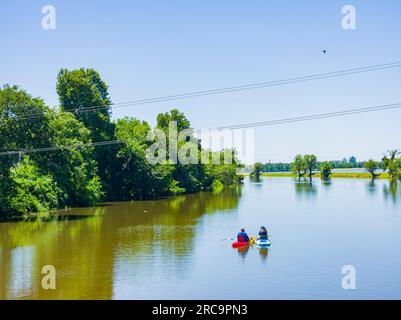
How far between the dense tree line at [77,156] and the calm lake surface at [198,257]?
5.29 metres

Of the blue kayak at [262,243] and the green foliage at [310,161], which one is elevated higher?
the green foliage at [310,161]

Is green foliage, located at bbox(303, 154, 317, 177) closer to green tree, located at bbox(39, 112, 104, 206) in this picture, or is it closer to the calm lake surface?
green tree, located at bbox(39, 112, 104, 206)

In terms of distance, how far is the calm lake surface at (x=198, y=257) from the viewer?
79.2 feet

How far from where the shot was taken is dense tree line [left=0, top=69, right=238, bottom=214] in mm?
47781

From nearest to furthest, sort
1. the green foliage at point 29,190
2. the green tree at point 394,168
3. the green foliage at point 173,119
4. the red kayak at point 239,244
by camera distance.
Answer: the red kayak at point 239,244, the green foliage at point 29,190, the green foliage at point 173,119, the green tree at point 394,168

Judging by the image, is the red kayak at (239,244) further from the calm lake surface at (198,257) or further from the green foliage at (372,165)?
the green foliage at (372,165)

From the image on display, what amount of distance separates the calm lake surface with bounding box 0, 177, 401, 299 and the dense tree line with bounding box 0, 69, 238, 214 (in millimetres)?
5286

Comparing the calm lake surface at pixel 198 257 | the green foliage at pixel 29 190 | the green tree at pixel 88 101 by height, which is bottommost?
the calm lake surface at pixel 198 257

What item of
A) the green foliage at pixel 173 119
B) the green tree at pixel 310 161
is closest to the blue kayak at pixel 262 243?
the green foliage at pixel 173 119

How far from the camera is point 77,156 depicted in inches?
2138

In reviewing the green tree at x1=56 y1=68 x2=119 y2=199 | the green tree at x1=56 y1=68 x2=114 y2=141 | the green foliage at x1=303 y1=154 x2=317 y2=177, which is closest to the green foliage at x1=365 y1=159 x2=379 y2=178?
the green foliage at x1=303 y1=154 x2=317 y2=177
